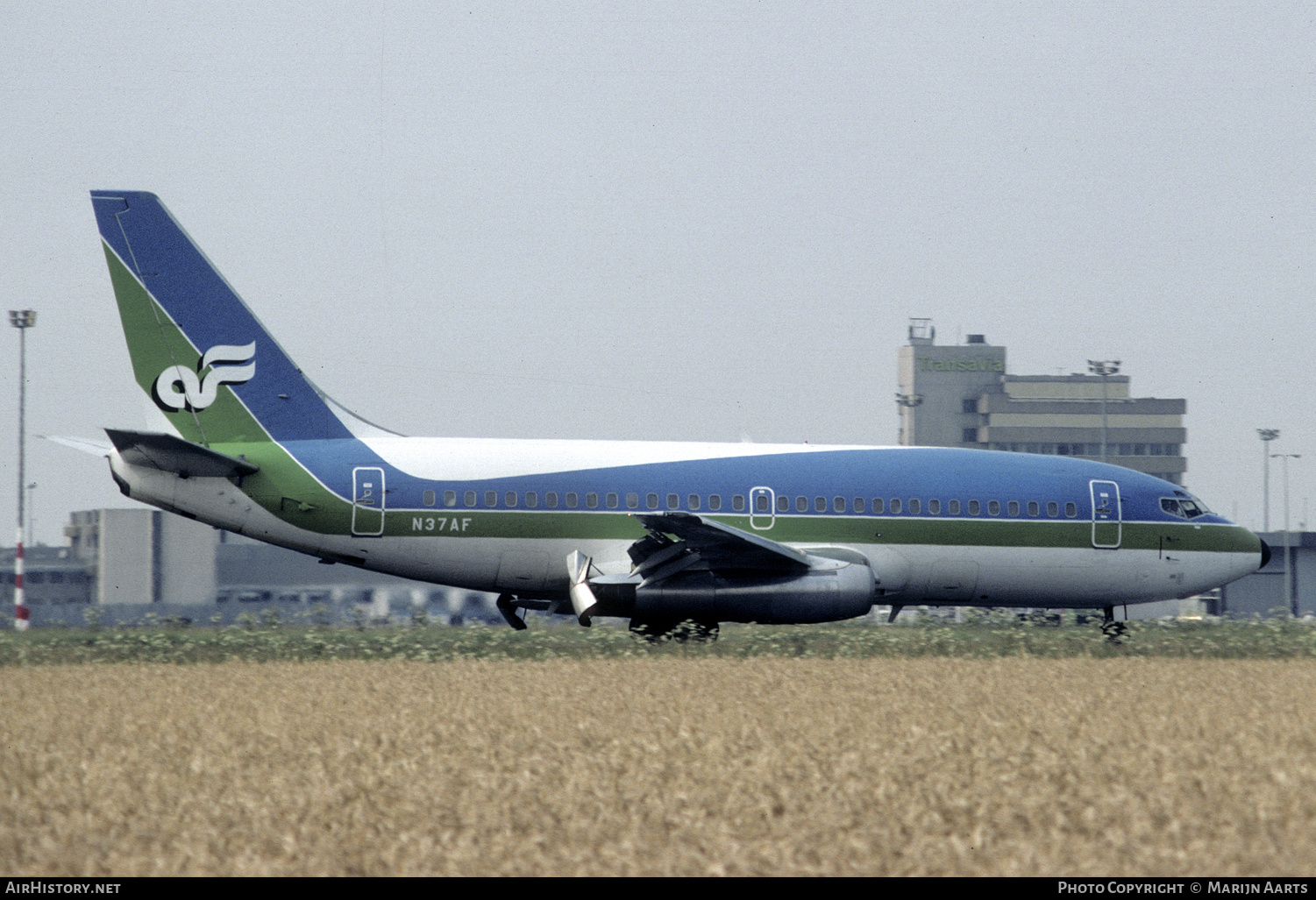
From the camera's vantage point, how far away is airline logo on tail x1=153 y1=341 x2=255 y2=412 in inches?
880

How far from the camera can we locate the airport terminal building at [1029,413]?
11425cm

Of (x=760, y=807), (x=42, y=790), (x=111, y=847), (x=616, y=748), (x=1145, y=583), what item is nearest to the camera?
(x=111, y=847)

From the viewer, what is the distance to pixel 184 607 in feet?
142

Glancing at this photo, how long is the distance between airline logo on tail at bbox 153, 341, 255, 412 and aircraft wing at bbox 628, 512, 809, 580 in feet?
23.8

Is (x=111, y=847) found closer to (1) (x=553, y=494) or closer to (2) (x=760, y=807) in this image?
(2) (x=760, y=807)

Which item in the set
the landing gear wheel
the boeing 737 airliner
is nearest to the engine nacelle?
the boeing 737 airliner

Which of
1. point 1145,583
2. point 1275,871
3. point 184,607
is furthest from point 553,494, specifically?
point 184,607

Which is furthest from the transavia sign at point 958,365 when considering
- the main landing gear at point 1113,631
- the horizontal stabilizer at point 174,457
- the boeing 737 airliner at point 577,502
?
the horizontal stabilizer at point 174,457

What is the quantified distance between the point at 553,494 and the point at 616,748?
12.5m

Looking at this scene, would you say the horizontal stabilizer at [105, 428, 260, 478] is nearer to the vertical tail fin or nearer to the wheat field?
the vertical tail fin

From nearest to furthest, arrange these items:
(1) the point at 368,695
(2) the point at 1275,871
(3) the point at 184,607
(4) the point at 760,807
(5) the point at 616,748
→ (2) the point at 1275,871 < (4) the point at 760,807 < (5) the point at 616,748 < (1) the point at 368,695 < (3) the point at 184,607

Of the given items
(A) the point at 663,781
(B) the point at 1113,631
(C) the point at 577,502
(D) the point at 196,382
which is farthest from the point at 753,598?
(A) the point at 663,781

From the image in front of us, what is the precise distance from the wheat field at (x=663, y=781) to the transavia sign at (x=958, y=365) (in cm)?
10226

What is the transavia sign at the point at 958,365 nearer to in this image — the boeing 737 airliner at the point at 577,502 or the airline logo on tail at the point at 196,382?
the boeing 737 airliner at the point at 577,502
